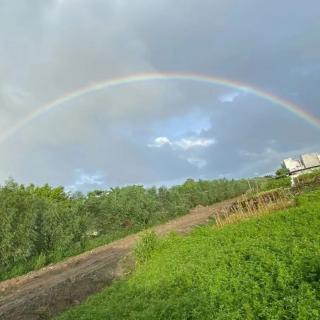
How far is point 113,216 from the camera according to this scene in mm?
41406

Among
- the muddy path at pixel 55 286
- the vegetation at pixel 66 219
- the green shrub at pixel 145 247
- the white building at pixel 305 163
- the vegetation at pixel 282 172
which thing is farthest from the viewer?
the vegetation at pixel 282 172

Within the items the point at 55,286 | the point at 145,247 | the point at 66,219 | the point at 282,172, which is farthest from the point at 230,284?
the point at 282,172

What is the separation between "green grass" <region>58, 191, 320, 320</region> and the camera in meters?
6.85

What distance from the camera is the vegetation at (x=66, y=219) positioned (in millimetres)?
25625

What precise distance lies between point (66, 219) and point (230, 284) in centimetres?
2537

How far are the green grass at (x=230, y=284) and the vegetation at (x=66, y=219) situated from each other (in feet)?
46.0

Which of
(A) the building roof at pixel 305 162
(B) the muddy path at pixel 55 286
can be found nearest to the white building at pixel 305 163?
(A) the building roof at pixel 305 162

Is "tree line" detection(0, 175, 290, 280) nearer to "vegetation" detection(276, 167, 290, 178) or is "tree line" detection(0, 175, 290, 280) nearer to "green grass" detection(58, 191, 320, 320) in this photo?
"green grass" detection(58, 191, 320, 320)

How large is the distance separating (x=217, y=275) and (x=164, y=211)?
1634 inches

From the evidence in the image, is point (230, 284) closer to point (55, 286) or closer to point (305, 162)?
point (55, 286)

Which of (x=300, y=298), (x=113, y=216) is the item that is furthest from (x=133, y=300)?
(x=113, y=216)

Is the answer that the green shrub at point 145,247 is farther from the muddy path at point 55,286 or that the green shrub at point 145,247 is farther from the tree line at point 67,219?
the tree line at point 67,219

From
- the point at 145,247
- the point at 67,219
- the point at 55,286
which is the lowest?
the point at 55,286

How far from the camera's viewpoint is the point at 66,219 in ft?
107
